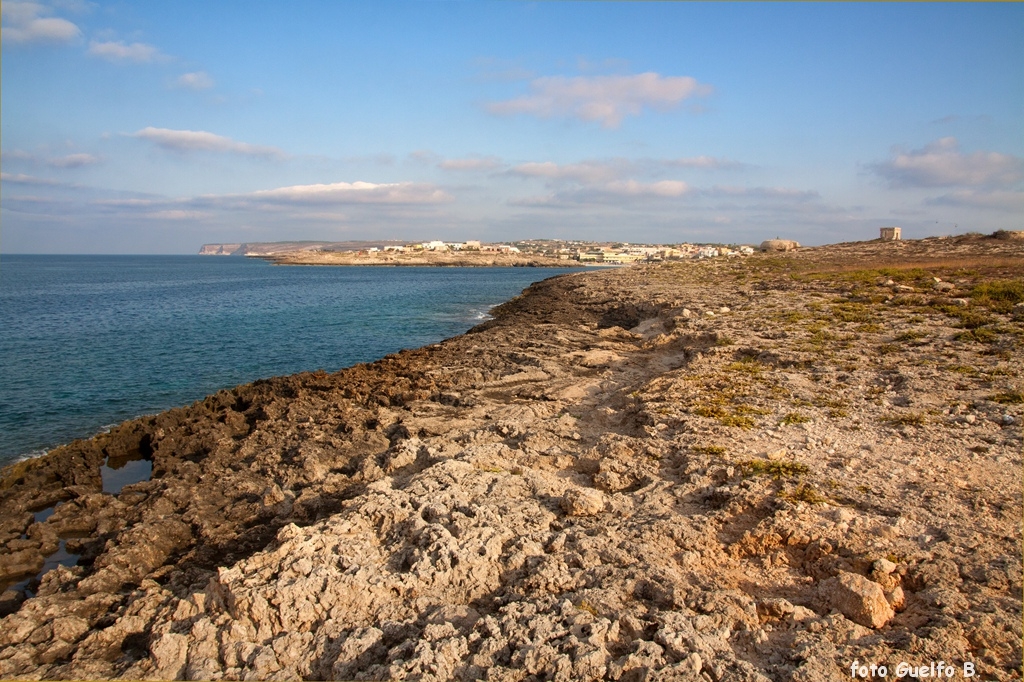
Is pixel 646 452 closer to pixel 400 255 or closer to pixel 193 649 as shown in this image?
pixel 193 649

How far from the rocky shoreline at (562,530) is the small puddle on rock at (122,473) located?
0.34 metres

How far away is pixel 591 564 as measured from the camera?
6828 mm

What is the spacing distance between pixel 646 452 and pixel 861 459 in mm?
3194

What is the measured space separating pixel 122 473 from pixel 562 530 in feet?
38.0

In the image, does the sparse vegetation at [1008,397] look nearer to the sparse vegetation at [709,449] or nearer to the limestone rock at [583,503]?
the sparse vegetation at [709,449]

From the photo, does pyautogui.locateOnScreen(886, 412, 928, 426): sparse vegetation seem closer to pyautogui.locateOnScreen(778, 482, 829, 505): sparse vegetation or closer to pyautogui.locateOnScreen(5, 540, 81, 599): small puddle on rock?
pyautogui.locateOnScreen(778, 482, 829, 505): sparse vegetation

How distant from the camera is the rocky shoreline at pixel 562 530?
5.69 meters

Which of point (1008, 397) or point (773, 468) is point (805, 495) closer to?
point (773, 468)

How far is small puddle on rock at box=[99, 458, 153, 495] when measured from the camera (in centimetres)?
1326

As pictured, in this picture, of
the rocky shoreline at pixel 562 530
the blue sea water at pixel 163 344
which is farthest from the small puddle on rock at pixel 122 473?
the blue sea water at pixel 163 344

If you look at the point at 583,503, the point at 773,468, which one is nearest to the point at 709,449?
the point at 773,468

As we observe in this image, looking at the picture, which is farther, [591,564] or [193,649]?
[591,564]

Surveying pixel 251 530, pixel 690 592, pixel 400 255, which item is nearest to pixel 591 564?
pixel 690 592

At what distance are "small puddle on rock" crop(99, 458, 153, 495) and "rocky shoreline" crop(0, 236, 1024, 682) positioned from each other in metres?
0.34
